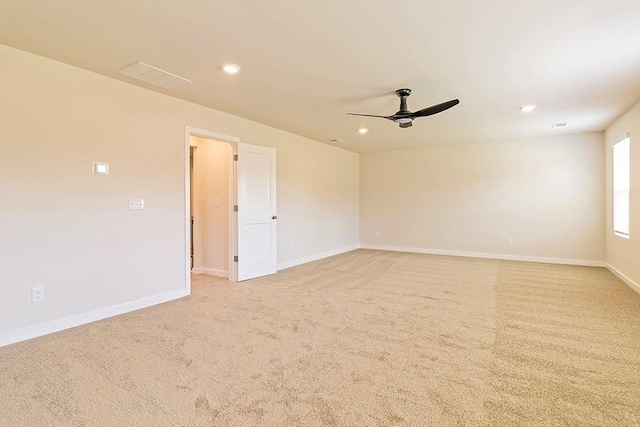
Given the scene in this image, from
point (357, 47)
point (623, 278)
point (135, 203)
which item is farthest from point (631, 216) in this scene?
point (135, 203)

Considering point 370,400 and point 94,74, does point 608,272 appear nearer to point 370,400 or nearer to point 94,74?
point 370,400

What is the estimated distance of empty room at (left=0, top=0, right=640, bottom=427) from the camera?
208 centimetres

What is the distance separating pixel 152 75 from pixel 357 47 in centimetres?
206

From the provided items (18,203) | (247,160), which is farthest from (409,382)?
(247,160)

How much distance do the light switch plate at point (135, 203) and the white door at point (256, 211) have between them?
1442 millimetres

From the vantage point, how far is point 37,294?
2.92 meters

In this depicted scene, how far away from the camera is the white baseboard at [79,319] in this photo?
110 inches

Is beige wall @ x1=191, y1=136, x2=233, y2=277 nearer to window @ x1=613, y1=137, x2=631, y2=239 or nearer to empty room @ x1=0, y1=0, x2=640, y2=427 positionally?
empty room @ x1=0, y1=0, x2=640, y2=427

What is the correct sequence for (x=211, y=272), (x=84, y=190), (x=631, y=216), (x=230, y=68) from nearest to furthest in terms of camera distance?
(x=230, y=68) < (x=84, y=190) < (x=631, y=216) < (x=211, y=272)

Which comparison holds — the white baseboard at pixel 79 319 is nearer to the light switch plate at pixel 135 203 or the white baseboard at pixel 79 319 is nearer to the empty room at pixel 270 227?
the empty room at pixel 270 227

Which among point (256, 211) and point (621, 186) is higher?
point (621, 186)

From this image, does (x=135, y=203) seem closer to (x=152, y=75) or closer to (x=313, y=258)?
(x=152, y=75)

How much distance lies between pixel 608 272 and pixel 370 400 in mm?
5726

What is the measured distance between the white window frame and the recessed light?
533 cm
